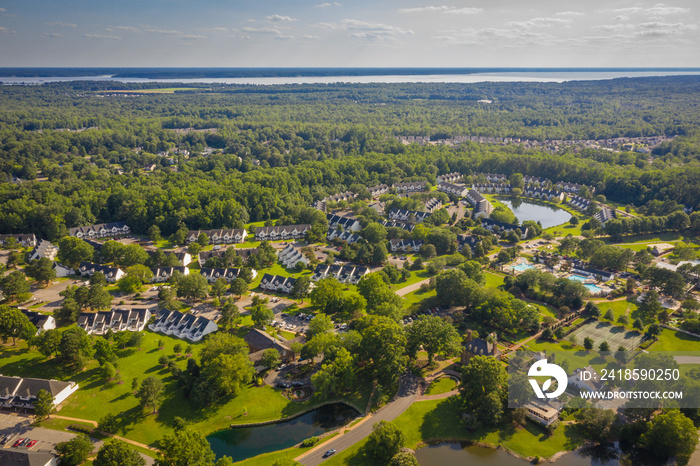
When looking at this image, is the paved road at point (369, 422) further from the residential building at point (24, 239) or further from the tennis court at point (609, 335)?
the residential building at point (24, 239)

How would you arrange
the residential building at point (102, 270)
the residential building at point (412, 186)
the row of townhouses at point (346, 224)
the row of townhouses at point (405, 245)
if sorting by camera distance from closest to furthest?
the residential building at point (102, 270) < the row of townhouses at point (405, 245) < the row of townhouses at point (346, 224) < the residential building at point (412, 186)

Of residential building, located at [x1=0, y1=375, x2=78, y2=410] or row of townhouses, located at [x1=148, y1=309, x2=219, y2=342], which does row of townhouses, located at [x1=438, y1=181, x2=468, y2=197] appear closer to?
row of townhouses, located at [x1=148, y1=309, x2=219, y2=342]

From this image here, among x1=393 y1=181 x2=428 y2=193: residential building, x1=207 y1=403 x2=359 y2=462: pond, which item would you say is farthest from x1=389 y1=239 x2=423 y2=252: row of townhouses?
x1=207 y1=403 x2=359 y2=462: pond

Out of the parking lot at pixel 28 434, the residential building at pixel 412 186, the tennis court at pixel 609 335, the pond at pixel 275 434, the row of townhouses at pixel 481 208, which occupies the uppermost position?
the residential building at pixel 412 186

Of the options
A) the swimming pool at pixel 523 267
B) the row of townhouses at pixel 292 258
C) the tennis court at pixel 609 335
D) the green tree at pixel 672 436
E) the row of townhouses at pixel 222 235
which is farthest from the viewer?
the row of townhouses at pixel 222 235

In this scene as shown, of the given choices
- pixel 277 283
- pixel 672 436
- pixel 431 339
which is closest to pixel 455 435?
pixel 431 339

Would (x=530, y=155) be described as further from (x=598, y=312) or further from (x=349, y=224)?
(x=598, y=312)

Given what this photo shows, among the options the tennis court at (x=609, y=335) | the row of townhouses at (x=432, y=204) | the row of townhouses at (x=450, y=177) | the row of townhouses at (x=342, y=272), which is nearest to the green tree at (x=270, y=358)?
the row of townhouses at (x=342, y=272)
